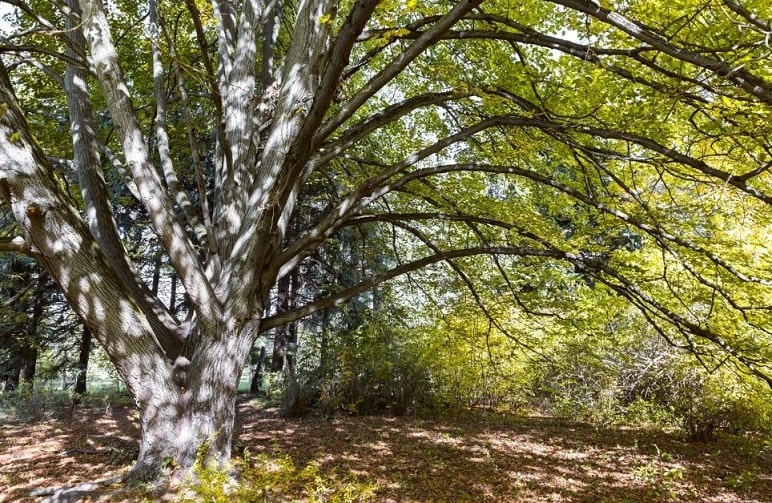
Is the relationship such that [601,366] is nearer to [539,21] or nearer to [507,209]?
[507,209]

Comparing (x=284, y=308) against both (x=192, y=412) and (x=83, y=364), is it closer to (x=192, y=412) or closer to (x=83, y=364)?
(x=83, y=364)

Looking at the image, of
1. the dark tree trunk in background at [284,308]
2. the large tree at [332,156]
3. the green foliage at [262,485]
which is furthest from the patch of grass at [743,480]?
the dark tree trunk in background at [284,308]

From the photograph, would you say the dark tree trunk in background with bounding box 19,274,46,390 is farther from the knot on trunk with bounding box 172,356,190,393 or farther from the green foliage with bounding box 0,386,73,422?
the knot on trunk with bounding box 172,356,190,393

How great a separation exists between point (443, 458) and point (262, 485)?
3.42 metres

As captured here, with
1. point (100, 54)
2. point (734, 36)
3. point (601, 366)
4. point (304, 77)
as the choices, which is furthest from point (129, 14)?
point (601, 366)

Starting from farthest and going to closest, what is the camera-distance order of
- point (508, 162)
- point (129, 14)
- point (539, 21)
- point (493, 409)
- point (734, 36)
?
point (493, 409)
point (129, 14)
point (508, 162)
point (539, 21)
point (734, 36)

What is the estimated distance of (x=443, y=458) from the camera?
19.8ft

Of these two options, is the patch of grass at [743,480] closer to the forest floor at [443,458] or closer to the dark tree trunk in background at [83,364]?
the forest floor at [443,458]

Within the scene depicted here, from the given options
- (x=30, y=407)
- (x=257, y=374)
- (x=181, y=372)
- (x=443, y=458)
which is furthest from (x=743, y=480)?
(x=30, y=407)

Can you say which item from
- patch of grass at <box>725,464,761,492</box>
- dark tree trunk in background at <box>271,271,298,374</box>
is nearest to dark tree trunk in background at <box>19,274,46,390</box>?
dark tree trunk in background at <box>271,271,298,374</box>

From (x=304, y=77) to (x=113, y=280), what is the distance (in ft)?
7.24

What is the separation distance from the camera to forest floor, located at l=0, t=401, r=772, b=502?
192 inches

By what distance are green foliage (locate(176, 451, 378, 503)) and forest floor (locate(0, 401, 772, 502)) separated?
0.18 feet

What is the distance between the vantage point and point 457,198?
668 centimetres
